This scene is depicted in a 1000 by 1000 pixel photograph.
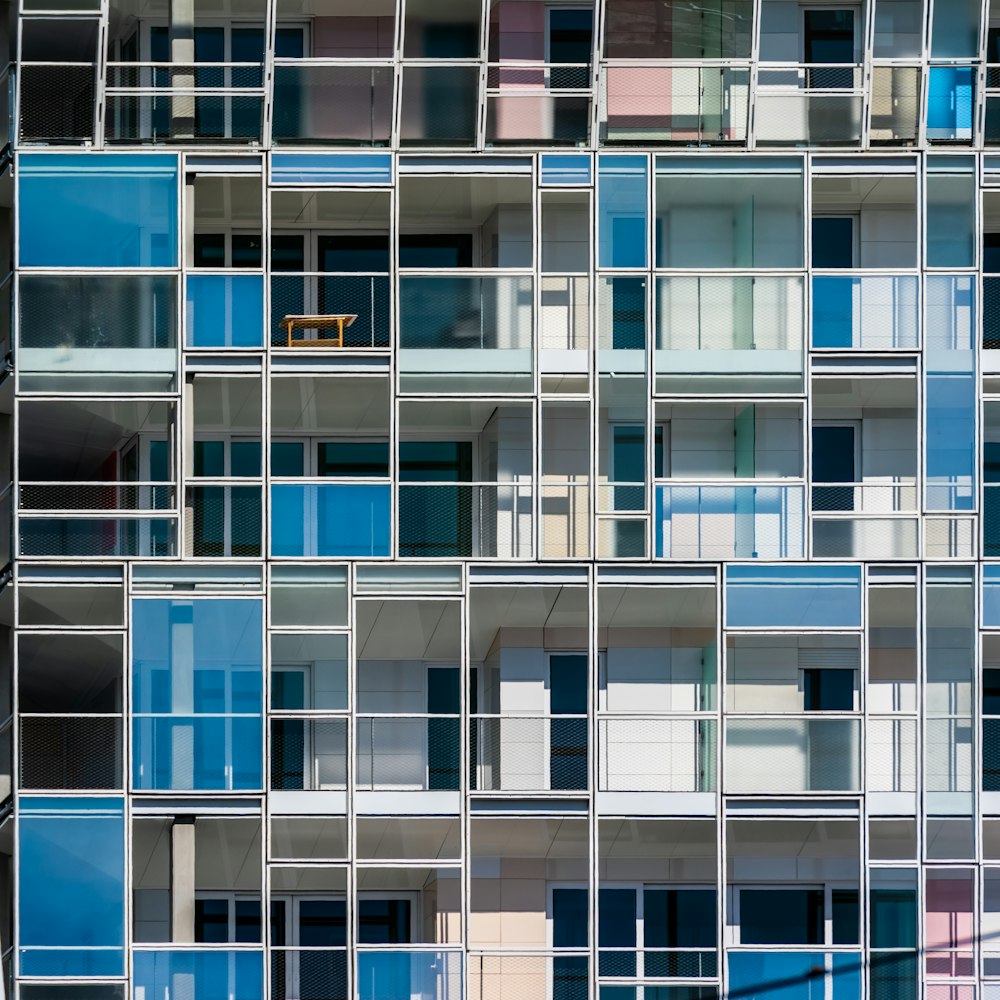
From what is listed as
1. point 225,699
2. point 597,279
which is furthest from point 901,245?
point 225,699

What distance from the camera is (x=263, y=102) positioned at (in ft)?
103

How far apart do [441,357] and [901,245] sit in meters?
5.62

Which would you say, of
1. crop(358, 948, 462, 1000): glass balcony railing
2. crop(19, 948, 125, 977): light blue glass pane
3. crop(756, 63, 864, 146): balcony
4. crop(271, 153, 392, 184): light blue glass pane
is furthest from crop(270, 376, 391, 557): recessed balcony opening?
crop(756, 63, 864, 146): balcony

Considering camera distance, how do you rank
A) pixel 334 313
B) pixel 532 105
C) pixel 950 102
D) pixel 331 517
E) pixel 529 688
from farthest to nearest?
pixel 529 688 < pixel 950 102 < pixel 532 105 < pixel 334 313 < pixel 331 517

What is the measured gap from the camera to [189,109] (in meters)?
31.5

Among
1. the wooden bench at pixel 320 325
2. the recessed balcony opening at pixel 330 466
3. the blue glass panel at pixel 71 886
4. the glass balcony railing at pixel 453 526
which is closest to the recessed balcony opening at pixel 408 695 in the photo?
the glass balcony railing at pixel 453 526

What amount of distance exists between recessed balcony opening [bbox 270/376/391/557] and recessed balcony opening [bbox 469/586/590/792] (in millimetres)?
1544

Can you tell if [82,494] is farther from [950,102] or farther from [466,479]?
[950,102]

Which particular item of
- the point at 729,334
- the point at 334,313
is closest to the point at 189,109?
the point at 334,313

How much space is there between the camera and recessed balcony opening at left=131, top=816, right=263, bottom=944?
30.3m

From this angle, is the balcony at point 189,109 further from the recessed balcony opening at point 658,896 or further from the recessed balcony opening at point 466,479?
the recessed balcony opening at point 658,896

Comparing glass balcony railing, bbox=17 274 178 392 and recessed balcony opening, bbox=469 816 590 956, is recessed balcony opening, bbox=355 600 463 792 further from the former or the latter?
glass balcony railing, bbox=17 274 178 392

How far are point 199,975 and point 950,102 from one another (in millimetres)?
12780

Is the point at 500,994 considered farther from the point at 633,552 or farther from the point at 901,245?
the point at 901,245
